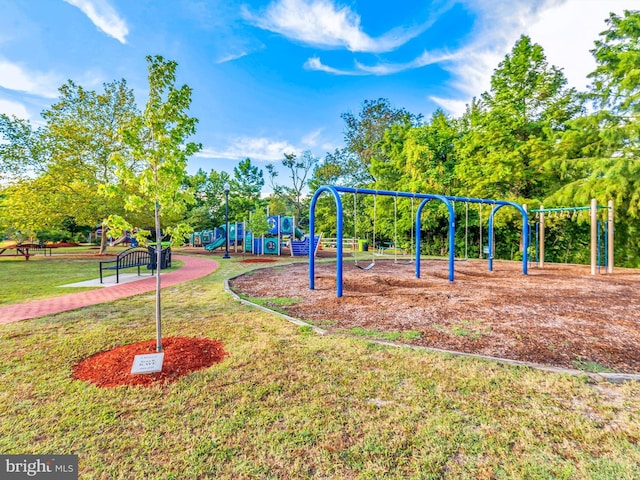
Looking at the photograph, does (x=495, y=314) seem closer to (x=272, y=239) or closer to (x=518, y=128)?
(x=518, y=128)

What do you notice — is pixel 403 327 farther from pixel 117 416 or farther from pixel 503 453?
pixel 117 416

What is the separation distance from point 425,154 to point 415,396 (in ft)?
69.9

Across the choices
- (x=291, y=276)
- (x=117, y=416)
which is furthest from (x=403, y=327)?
(x=291, y=276)

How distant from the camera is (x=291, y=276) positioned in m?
10.5

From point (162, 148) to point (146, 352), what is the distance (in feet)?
8.25

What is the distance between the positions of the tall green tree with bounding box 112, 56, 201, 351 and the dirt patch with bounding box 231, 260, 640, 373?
9.49ft

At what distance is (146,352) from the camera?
3.60 m

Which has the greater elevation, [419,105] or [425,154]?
[419,105]

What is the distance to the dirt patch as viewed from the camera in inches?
149

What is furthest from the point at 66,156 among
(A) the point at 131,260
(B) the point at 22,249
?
(A) the point at 131,260

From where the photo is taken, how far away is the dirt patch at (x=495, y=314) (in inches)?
149

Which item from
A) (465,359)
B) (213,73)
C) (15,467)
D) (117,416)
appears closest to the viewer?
(15,467)

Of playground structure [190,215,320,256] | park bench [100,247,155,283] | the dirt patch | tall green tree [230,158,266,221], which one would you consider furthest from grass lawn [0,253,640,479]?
tall green tree [230,158,266,221]

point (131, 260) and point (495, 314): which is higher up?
point (131, 260)
